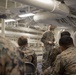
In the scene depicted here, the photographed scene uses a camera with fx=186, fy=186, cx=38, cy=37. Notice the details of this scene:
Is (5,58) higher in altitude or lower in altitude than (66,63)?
higher

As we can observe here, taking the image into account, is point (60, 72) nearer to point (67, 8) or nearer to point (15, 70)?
point (15, 70)

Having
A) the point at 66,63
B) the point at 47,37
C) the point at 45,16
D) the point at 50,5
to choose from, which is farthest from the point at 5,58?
the point at 45,16

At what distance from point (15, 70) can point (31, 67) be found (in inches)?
59.9

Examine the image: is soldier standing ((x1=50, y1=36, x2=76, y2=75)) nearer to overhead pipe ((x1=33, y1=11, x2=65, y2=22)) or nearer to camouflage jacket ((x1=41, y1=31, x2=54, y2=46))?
camouflage jacket ((x1=41, y1=31, x2=54, y2=46))

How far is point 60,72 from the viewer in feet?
7.82

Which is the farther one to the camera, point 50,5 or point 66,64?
point 50,5

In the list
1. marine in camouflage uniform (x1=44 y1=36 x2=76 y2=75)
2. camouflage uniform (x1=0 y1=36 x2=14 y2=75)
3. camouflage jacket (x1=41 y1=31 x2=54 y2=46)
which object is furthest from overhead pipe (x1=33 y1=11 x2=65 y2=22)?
camouflage uniform (x1=0 y1=36 x2=14 y2=75)

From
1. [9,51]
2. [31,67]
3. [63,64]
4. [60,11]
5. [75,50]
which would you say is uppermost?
[60,11]

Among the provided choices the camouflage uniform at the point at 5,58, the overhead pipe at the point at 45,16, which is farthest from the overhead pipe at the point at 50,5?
the camouflage uniform at the point at 5,58

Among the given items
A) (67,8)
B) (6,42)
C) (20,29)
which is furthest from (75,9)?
(6,42)

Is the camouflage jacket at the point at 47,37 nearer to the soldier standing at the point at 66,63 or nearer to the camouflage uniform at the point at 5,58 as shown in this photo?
the soldier standing at the point at 66,63

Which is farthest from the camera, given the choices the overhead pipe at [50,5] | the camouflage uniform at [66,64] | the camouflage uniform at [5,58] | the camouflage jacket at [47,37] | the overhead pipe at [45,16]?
the overhead pipe at [45,16]

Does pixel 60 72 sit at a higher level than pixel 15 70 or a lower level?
lower

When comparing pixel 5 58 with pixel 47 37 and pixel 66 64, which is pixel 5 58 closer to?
pixel 66 64
